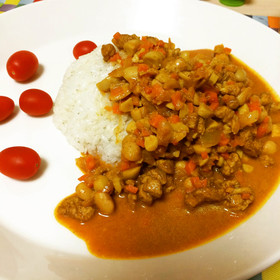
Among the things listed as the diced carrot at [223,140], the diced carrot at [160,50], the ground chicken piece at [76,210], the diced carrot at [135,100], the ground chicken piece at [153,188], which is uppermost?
the diced carrot at [160,50]

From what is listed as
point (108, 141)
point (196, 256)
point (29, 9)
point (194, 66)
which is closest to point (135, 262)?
point (196, 256)

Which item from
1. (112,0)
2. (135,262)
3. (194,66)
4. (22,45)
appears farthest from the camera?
(112,0)

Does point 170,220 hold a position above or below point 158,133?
below

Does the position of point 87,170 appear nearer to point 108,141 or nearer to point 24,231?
point 108,141

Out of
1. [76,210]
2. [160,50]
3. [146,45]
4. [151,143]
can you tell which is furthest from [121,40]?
[76,210]

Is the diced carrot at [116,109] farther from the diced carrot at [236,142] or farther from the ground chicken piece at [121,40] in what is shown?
the diced carrot at [236,142]

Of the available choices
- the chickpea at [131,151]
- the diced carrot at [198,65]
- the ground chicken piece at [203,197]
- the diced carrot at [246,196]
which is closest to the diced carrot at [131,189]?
the chickpea at [131,151]

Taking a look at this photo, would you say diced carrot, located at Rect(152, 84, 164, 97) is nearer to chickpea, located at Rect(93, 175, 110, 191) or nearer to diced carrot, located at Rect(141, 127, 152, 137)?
diced carrot, located at Rect(141, 127, 152, 137)
